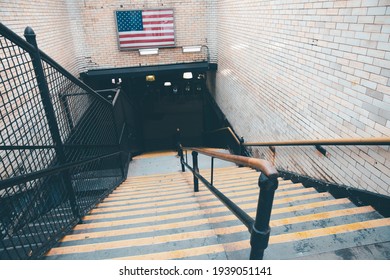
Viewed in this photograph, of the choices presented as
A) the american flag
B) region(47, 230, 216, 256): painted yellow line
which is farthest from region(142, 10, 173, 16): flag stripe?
region(47, 230, 216, 256): painted yellow line

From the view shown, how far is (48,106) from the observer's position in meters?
2.18

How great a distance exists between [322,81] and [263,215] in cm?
238

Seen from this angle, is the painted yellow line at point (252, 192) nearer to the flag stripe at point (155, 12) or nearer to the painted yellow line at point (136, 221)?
the painted yellow line at point (136, 221)

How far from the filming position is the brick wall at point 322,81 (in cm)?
228

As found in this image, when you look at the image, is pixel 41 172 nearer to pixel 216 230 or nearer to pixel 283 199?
pixel 216 230

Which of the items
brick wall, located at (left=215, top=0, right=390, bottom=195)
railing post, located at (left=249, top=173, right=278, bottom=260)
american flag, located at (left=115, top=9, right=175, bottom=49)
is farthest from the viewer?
american flag, located at (left=115, top=9, right=175, bottom=49)

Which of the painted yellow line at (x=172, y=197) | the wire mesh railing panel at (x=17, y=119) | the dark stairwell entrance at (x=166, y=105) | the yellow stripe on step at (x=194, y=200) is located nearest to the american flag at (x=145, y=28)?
the dark stairwell entrance at (x=166, y=105)

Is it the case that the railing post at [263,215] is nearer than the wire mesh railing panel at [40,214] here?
Yes

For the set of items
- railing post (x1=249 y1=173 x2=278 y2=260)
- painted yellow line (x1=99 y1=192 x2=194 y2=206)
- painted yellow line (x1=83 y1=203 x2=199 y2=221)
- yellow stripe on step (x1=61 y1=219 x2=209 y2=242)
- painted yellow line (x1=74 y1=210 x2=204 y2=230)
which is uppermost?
railing post (x1=249 y1=173 x2=278 y2=260)

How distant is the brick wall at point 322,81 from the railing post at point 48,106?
9.08 feet

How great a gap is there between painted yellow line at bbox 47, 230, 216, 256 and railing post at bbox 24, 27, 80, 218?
529 mm

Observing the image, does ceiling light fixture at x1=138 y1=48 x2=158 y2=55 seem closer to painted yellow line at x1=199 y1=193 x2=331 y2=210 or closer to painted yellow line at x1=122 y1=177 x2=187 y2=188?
painted yellow line at x1=122 y1=177 x2=187 y2=188

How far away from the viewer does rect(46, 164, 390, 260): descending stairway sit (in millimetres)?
1714
